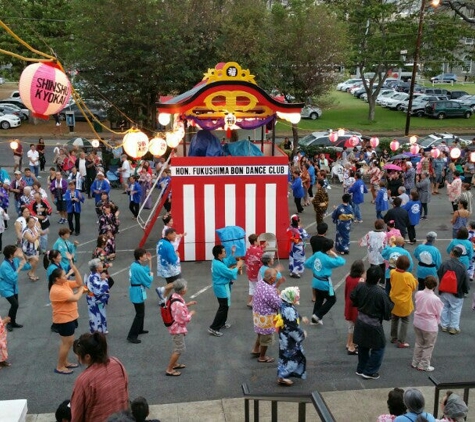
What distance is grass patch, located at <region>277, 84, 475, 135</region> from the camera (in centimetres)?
3797

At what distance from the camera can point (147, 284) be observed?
9508mm

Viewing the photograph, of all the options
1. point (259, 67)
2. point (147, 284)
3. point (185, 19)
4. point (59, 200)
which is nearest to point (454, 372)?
point (147, 284)

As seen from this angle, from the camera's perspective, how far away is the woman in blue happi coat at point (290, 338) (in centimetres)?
800

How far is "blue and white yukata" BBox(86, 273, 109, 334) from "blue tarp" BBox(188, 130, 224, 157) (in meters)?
6.03

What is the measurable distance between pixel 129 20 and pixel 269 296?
2043 centimetres

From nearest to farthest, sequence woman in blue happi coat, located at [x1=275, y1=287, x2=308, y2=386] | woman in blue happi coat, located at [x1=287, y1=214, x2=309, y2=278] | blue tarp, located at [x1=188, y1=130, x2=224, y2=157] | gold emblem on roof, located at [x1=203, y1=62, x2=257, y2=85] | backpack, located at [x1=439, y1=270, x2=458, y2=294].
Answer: woman in blue happi coat, located at [x1=275, y1=287, x2=308, y2=386], backpack, located at [x1=439, y1=270, x2=458, y2=294], woman in blue happi coat, located at [x1=287, y1=214, x2=309, y2=278], gold emblem on roof, located at [x1=203, y1=62, x2=257, y2=85], blue tarp, located at [x1=188, y1=130, x2=224, y2=157]

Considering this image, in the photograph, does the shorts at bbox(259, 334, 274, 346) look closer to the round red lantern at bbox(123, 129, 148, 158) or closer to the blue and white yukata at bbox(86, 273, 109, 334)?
→ the blue and white yukata at bbox(86, 273, 109, 334)

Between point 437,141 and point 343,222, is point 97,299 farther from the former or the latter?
point 437,141

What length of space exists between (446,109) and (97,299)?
36689 mm

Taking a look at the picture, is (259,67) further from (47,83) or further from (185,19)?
(47,83)

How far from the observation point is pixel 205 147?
14.8m

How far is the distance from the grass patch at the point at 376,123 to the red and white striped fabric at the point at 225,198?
21.7 metres

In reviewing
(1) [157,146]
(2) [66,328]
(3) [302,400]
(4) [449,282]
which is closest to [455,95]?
(1) [157,146]

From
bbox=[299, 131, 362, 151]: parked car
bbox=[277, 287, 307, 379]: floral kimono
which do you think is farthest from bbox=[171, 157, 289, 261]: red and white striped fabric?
bbox=[299, 131, 362, 151]: parked car
